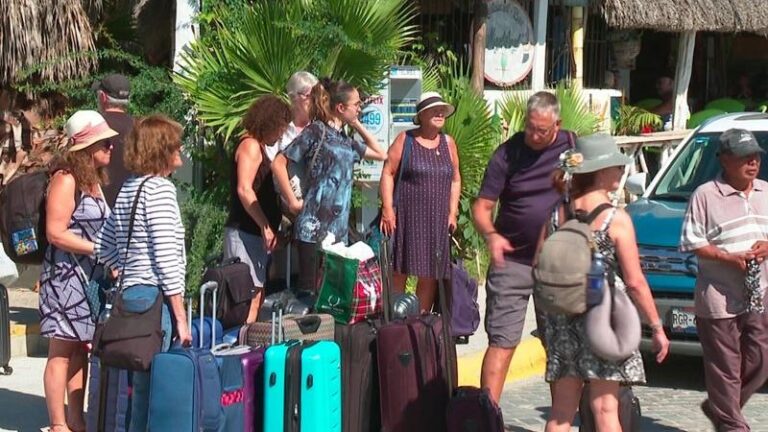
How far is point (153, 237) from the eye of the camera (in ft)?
21.2

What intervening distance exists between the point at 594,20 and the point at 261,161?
9759 millimetres

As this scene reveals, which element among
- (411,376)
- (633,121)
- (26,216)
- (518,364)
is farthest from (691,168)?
(633,121)

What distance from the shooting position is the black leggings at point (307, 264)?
798cm

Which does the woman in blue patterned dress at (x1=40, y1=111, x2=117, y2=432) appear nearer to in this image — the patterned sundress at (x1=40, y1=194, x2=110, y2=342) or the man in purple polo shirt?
the patterned sundress at (x1=40, y1=194, x2=110, y2=342)

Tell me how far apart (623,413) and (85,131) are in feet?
10.1

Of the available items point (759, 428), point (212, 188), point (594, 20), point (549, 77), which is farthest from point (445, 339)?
point (594, 20)

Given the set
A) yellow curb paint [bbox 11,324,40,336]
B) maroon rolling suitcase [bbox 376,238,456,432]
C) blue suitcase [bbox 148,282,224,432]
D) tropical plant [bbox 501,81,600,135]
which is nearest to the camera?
blue suitcase [bbox 148,282,224,432]

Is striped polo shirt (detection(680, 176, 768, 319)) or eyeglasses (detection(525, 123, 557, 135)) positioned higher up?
eyeglasses (detection(525, 123, 557, 135))

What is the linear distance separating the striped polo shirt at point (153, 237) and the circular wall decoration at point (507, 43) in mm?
8299

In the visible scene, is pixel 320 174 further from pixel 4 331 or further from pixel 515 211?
pixel 4 331

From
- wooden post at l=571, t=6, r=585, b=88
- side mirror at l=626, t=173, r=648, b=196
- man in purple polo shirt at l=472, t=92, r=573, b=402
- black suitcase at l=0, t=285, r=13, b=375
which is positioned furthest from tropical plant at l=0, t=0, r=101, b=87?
A: wooden post at l=571, t=6, r=585, b=88

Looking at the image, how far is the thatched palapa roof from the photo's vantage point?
15.5 metres

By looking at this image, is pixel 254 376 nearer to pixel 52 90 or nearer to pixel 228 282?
pixel 228 282

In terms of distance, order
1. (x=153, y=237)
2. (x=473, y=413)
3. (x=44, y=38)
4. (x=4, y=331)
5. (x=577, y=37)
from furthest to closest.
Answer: (x=577, y=37)
(x=44, y=38)
(x=4, y=331)
(x=473, y=413)
(x=153, y=237)
